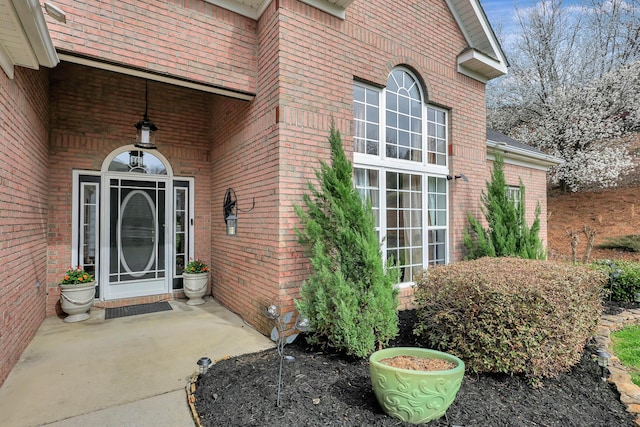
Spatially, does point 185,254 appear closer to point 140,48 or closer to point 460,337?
point 140,48

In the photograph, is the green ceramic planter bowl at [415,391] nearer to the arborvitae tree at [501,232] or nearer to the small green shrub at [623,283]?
the arborvitae tree at [501,232]

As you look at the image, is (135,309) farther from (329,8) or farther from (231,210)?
(329,8)

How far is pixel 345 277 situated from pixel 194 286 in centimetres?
346

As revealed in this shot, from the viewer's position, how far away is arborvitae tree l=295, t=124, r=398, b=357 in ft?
11.2

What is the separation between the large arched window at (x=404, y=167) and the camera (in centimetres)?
519

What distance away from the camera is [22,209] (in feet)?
12.6

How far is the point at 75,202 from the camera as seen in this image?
5414 mm

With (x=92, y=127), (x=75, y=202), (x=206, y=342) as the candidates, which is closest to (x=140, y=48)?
(x=92, y=127)

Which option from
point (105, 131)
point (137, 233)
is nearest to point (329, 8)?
point (105, 131)

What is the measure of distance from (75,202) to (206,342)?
3.37 m

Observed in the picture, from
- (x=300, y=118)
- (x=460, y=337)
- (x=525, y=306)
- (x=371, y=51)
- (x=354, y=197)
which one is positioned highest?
(x=371, y=51)

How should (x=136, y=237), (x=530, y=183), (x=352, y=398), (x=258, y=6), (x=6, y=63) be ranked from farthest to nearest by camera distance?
1. (x=530, y=183)
2. (x=136, y=237)
3. (x=258, y=6)
4. (x=6, y=63)
5. (x=352, y=398)

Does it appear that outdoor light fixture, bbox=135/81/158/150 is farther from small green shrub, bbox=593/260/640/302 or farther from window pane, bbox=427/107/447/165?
small green shrub, bbox=593/260/640/302

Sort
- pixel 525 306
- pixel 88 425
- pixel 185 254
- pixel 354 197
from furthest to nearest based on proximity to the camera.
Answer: pixel 185 254
pixel 354 197
pixel 525 306
pixel 88 425
